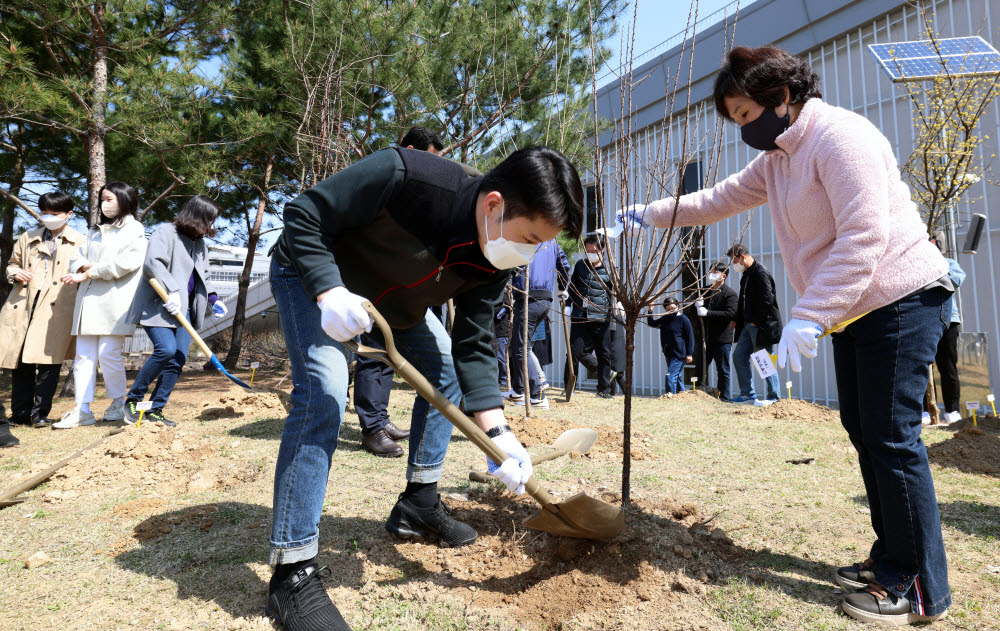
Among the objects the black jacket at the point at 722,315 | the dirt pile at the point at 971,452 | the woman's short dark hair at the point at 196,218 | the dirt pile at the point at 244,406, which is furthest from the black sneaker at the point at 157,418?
the black jacket at the point at 722,315

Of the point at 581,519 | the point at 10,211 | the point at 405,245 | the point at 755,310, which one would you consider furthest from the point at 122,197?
the point at 10,211

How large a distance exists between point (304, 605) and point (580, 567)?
2.89ft

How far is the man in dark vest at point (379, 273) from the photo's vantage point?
1.67 meters

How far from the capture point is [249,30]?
7.88 meters

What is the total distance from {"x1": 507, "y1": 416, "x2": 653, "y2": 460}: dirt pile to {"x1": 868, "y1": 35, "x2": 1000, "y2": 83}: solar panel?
12.1 feet

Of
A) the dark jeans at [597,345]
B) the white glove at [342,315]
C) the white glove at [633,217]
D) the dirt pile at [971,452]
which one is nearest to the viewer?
the white glove at [342,315]

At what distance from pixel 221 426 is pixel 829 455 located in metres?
4.25

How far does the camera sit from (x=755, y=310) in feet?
19.6

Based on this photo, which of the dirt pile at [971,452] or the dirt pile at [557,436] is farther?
the dirt pile at [557,436]

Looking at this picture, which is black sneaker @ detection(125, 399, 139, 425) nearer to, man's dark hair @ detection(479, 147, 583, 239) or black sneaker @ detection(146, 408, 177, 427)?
black sneaker @ detection(146, 408, 177, 427)

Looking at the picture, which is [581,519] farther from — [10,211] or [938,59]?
[10,211]

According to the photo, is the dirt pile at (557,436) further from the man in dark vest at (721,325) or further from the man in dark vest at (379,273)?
the man in dark vest at (721,325)

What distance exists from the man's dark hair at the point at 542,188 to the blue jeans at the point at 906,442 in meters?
0.97

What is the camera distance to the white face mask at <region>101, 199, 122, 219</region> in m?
4.45
